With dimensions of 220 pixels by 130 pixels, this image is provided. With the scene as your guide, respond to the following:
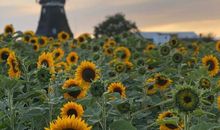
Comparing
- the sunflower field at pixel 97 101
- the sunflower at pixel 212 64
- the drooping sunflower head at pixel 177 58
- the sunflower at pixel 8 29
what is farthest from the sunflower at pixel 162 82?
the sunflower at pixel 8 29

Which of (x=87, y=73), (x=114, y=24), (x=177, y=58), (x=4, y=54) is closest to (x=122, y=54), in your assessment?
(x=177, y=58)

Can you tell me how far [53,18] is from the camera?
43.7 meters

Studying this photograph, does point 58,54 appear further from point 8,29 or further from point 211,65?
point 211,65

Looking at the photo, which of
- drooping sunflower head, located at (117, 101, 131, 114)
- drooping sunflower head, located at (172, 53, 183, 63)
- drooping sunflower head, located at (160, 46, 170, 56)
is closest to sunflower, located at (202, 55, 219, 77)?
drooping sunflower head, located at (172, 53, 183, 63)

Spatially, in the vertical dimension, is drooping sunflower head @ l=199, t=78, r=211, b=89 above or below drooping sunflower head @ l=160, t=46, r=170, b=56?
below

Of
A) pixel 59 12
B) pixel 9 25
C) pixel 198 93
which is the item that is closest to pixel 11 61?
pixel 198 93

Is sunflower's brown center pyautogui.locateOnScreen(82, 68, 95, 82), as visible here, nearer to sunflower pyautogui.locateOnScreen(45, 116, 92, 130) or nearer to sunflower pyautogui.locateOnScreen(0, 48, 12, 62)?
sunflower pyautogui.locateOnScreen(0, 48, 12, 62)

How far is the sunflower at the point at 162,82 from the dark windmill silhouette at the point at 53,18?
3878 cm

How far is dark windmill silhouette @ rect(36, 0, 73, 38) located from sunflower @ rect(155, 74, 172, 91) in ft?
127

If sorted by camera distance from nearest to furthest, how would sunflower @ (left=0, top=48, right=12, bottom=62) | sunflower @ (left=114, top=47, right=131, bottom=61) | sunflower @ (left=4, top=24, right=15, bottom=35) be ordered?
sunflower @ (left=0, top=48, right=12, bottom=62) < sunflower @ (left=114, top=47, right=131, bottom=61) < sunflower @ (left=4, top=24, right=15, bottom=35)

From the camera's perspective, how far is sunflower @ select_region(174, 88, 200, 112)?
2.49m

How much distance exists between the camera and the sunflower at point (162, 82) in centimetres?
463

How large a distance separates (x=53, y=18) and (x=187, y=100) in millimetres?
41568

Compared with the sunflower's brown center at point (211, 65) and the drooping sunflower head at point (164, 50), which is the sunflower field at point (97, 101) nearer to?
the sunflower's brown center at point (211, 65)
